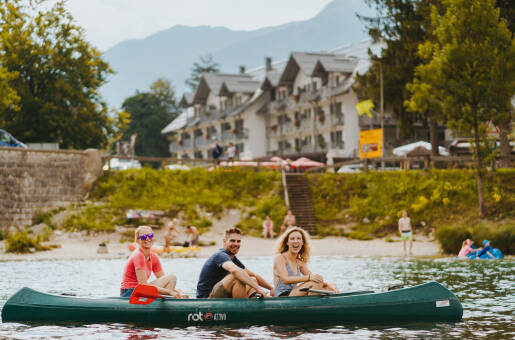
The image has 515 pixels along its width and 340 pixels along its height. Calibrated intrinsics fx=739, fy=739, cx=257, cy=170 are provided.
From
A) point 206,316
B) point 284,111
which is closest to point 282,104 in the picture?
point 284,111

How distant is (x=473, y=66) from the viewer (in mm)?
32031

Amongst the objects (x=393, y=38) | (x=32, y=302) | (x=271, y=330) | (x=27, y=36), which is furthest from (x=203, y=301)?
(x=27, y=36)

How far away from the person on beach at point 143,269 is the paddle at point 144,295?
0.12 meters

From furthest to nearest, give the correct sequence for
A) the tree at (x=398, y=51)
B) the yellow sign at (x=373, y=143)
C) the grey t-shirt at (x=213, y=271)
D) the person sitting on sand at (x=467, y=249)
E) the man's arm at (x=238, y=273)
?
the yellow sign at (x=373, y=143) → the tree at (x=398, y=51) → the person sitting on sand at (x=467, y=249) → the grey t-shirt at (x=213, y=271) → the man's arm at (x=238, y=273)

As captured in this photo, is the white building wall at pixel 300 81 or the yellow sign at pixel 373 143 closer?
the yellow sign at pixel 373 143

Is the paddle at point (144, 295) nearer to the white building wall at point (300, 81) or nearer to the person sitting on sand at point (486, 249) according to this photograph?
the person sitting on sand at point (486, 249)

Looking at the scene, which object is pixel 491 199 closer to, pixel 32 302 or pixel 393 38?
pixel 393 38

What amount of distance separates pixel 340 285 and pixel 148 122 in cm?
7592

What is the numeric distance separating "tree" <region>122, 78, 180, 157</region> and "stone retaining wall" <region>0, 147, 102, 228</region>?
4910cm

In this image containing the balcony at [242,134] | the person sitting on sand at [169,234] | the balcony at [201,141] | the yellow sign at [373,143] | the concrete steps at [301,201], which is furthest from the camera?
the balcony at [201,141]

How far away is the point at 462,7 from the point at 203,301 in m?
24.2

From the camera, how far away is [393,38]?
4053cm

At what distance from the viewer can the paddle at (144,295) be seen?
1155cm

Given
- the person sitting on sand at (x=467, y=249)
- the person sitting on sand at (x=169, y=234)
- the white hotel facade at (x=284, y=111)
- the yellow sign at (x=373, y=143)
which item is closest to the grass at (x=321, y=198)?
the yellow sign at (x=373, y=143)
